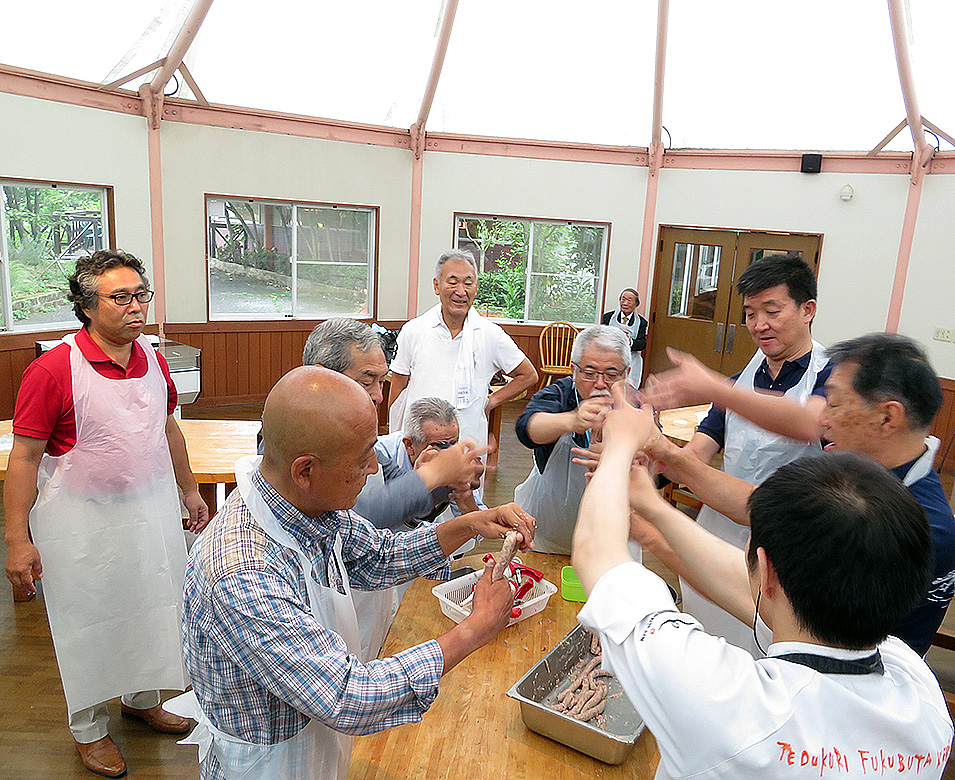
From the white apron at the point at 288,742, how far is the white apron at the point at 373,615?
0.46m

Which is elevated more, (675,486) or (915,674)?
(915,674)

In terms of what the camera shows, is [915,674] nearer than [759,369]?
Yes

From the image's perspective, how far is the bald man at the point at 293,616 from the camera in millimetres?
1172

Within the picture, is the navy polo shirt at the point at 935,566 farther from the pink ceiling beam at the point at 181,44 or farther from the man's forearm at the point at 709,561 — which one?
the pink ceiling beam at the point at 181,44

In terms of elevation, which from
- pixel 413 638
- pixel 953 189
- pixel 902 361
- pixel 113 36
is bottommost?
pixel 413 638

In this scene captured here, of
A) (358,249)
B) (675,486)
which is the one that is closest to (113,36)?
(358,249)

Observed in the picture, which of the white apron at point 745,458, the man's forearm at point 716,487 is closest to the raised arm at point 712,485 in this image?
the man's forearm at point 716,487

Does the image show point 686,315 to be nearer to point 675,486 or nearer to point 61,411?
point 675,486

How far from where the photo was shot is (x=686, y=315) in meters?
8.96

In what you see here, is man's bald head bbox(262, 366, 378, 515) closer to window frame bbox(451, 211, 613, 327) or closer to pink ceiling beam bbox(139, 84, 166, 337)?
pink ceiling beam bbox(139, 84, 166, 337)

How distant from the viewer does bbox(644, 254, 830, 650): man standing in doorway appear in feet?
6.81

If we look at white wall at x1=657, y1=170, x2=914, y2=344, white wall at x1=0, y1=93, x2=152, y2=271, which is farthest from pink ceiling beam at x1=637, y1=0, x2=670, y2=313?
white wall at x1=0, y1=93, x2=152, y2=271

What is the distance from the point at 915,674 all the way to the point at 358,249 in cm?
795

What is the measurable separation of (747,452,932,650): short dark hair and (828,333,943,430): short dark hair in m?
0.71
